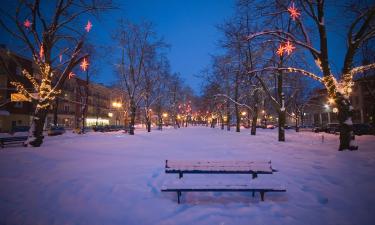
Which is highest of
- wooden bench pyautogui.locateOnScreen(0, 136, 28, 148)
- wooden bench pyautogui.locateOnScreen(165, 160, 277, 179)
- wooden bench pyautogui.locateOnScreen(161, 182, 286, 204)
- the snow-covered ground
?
wooden bench pyautogui.locateOnScreen(0, 136, 28, 148)

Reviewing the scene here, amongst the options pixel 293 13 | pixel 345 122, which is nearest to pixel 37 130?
pixel 293 13

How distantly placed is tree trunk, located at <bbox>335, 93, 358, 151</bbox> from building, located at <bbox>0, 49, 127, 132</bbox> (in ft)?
66.0

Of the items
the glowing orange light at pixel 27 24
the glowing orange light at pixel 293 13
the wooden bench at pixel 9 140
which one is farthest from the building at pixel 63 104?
the glowing orange light at pixel 293 13

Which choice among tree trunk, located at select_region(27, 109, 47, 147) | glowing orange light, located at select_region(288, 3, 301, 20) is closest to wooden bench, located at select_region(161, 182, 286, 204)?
glowing orange light, located at select_region(288, 3, 301, 20)

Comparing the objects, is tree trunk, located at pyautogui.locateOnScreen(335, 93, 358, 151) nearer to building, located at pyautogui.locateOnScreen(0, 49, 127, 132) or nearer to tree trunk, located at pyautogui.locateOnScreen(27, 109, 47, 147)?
tree trunk, located at pyautogui.locateOnScreen(27, 109, 47, 147)

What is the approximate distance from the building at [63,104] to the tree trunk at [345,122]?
20112 mm

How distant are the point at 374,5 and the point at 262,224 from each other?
13417mm

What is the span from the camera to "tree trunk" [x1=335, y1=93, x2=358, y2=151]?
13938 millimetres

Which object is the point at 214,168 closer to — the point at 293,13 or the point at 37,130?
the point at 293,13

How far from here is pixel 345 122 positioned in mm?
14070

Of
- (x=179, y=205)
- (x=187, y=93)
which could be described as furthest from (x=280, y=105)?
(x=187, y=93)

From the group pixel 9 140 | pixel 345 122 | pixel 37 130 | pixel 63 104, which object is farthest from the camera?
pixel 63 104

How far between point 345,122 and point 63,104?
70.8 m

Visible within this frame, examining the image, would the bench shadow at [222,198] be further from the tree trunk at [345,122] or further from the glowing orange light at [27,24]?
the glowing orange light at [27,24]
